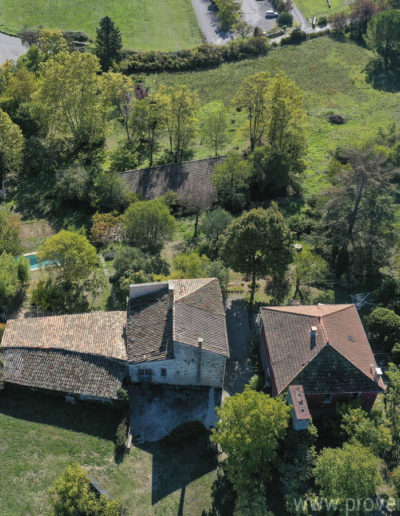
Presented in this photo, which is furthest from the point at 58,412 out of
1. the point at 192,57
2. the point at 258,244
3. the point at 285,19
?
the point at 285,19

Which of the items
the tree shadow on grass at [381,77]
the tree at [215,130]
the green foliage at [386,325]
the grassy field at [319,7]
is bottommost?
the green foliage at [386,325]

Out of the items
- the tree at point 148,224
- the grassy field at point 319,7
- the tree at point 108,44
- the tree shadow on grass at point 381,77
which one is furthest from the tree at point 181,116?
the grassy field at point 319,7

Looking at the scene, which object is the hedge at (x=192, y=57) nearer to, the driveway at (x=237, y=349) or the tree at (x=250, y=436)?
the driveway at (x=237, y=349)

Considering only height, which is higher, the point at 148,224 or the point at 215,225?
the point at 148,224

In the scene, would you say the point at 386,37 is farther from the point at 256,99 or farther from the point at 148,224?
the point at 148,224

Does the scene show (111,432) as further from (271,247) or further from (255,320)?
(271,247)

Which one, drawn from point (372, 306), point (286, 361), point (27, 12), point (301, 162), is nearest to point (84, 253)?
point (286, 361)

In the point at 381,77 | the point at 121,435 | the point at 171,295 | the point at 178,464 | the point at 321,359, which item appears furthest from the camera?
the point at 381,77
